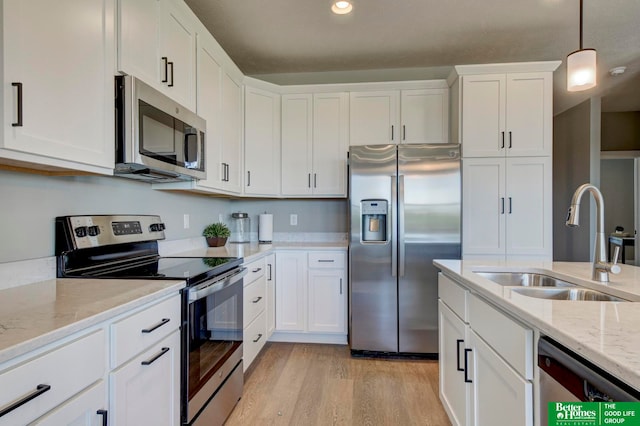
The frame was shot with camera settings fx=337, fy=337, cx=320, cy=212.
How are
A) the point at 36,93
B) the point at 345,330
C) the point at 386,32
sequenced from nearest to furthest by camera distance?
1. the point at 36,93
2. the point at 386,32
3. the point at 345,330

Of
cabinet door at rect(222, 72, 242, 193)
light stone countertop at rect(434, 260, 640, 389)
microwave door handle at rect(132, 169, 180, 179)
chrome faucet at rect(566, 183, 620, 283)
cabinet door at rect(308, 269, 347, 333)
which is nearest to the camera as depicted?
light stone countertop at rect(434, 260, 640, 389)

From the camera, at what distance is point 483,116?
9.82 ft

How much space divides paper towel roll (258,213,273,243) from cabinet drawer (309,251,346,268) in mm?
592

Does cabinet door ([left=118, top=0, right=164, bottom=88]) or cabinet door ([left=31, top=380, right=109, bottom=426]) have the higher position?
cabinet door ([left=118, top=0, right=164, bottom=88])

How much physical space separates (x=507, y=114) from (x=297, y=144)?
195 cm

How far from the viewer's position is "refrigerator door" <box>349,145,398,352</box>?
2.85 metres

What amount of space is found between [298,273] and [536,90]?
8.72 ft

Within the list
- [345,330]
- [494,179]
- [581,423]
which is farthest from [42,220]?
[494,179]

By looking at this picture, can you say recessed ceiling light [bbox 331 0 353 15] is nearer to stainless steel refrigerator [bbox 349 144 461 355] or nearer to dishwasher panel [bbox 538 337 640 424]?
stainless steel refrigerator [bbox 349 144 461 355]

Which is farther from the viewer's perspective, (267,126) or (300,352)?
(267,126)

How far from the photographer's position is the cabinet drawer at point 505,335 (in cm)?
98

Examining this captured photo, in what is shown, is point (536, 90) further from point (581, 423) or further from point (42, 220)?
point (42, 220)

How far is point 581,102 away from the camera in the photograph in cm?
443

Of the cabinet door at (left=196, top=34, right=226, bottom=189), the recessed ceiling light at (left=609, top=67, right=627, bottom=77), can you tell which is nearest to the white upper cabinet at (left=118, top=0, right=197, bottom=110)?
the cabinet door at (left=196, top=34, right=226, bottom=189)
